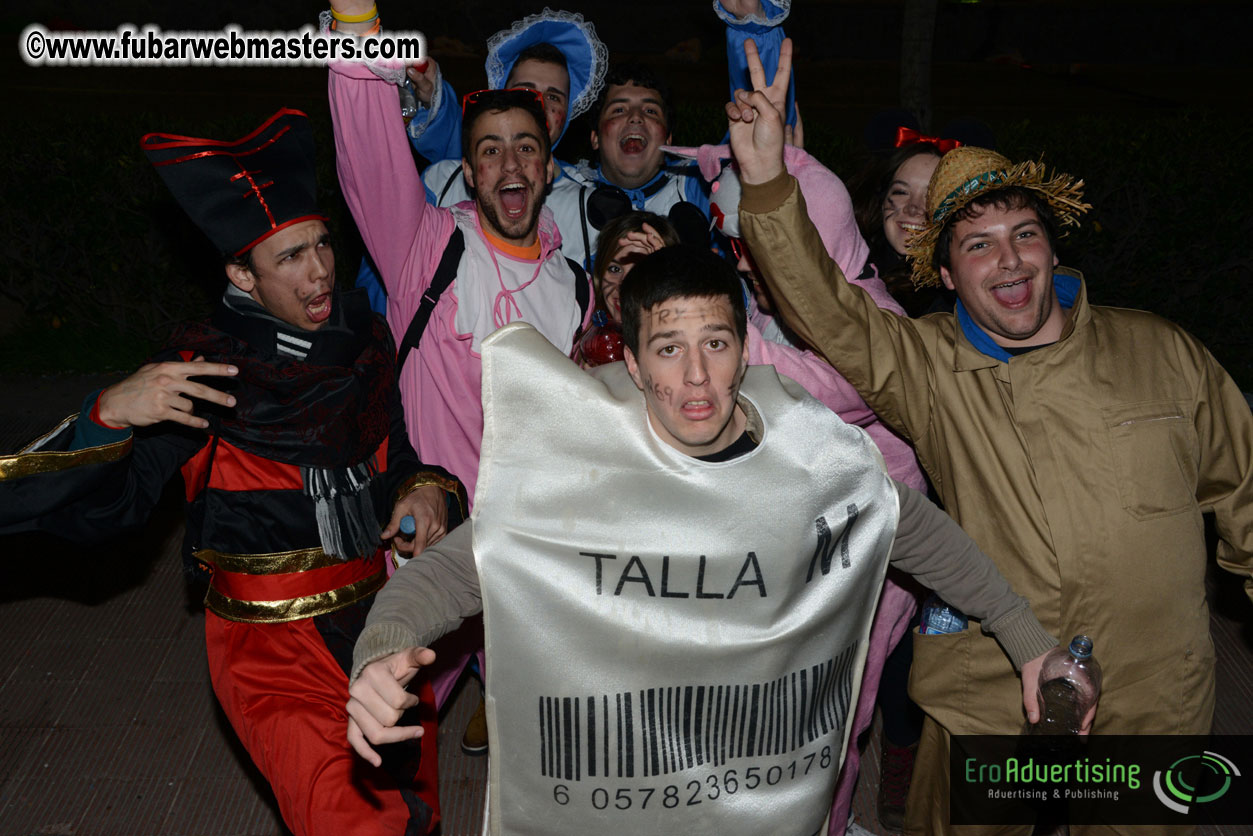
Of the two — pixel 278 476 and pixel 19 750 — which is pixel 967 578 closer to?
pixel 278 476

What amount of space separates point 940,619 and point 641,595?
3.66ft

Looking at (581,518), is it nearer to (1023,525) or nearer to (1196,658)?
(1023,525)

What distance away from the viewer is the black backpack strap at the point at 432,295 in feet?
11.7

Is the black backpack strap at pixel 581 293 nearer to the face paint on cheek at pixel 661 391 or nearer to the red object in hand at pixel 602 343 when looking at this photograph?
the red object in hand at pixel 602 343

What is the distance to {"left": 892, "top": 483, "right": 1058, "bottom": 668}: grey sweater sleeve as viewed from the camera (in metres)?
2.72

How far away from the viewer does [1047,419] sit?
9.43 feet

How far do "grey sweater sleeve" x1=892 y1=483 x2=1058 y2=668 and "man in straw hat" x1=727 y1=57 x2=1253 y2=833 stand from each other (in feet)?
0.68

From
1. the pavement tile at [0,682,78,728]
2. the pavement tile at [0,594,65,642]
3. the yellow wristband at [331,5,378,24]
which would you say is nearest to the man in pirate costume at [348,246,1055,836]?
the yellow wristband at [331,5,378,24]

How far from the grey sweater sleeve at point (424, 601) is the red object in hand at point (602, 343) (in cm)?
95

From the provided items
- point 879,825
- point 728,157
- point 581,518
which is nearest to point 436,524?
point 581,518

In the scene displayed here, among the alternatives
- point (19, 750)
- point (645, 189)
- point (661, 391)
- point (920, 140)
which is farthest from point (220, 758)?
point (920, 140)

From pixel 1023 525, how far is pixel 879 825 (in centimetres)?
163

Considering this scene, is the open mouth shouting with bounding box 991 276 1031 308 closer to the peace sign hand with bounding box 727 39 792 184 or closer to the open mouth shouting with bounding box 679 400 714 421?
the peace sign hand with bounding box 727 39 792 184

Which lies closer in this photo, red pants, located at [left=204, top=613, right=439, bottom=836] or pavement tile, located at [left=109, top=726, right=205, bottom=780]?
red pants, located at [left=204, top=613, right=439, bottom=836]
